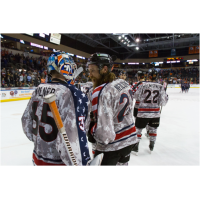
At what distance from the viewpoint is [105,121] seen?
40.6 inches

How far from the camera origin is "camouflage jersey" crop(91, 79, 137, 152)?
1.03 metres

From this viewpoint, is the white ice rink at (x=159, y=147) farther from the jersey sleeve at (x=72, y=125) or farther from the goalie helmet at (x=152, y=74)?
the jersey sleeve at (x=72, y=125)

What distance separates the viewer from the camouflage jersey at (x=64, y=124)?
2.90 ft

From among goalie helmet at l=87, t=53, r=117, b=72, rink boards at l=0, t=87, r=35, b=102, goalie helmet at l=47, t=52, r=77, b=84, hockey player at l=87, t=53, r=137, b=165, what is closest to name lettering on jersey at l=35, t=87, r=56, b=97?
goalie helmet at l=47, t=52, r=77, b=84

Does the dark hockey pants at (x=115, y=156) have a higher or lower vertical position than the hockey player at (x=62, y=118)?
lower

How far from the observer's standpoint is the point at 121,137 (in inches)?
46.8

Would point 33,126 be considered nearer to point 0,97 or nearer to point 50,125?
point 50,125

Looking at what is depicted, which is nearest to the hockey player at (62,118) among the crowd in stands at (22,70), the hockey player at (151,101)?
the hockey player at (151,101)

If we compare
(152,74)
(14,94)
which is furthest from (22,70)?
(152,74)

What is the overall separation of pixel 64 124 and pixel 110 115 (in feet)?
1.06

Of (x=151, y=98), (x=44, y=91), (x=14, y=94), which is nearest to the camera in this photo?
(x=44, y=91)

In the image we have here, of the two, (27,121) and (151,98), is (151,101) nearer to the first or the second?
(151,98)

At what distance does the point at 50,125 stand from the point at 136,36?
18.1 m
